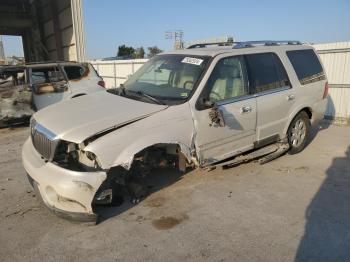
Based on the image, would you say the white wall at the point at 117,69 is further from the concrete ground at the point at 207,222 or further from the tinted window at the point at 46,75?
the concrete ground at the point at 207,222

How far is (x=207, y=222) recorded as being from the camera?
4.00 meters

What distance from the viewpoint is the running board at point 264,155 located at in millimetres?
5170

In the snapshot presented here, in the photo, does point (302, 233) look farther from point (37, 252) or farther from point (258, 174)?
point (37, 252)

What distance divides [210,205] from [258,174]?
1343 millimetres

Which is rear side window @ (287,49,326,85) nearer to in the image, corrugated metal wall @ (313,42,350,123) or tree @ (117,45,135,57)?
corrugated metal wall @ (313,42,350,123)

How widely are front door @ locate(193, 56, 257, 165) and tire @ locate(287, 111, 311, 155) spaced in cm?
119

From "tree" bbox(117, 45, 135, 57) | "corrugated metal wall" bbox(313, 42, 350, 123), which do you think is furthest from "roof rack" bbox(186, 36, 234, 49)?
"tree" bbox(117, 45, 135, 57)

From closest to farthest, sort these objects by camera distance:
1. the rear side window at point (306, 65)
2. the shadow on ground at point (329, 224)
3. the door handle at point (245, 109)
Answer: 1. the shadow on ground at point (329, 224)
2. the door handle at point (245, 109)
3. the rear side window at point (306, 65)

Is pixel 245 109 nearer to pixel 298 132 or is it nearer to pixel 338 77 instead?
pixel 298 132

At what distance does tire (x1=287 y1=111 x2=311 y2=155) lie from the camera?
613cm

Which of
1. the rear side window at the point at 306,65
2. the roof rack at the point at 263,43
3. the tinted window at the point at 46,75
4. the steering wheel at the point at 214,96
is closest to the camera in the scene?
the steering wheel at the point at 214,96

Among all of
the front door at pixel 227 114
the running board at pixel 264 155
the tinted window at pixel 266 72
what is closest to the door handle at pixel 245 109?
the front door at pixel 227 114

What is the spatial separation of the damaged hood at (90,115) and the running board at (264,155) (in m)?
1.52

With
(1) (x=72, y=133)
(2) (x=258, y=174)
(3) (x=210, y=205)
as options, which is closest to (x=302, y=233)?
(3) (x=210, y=205)
